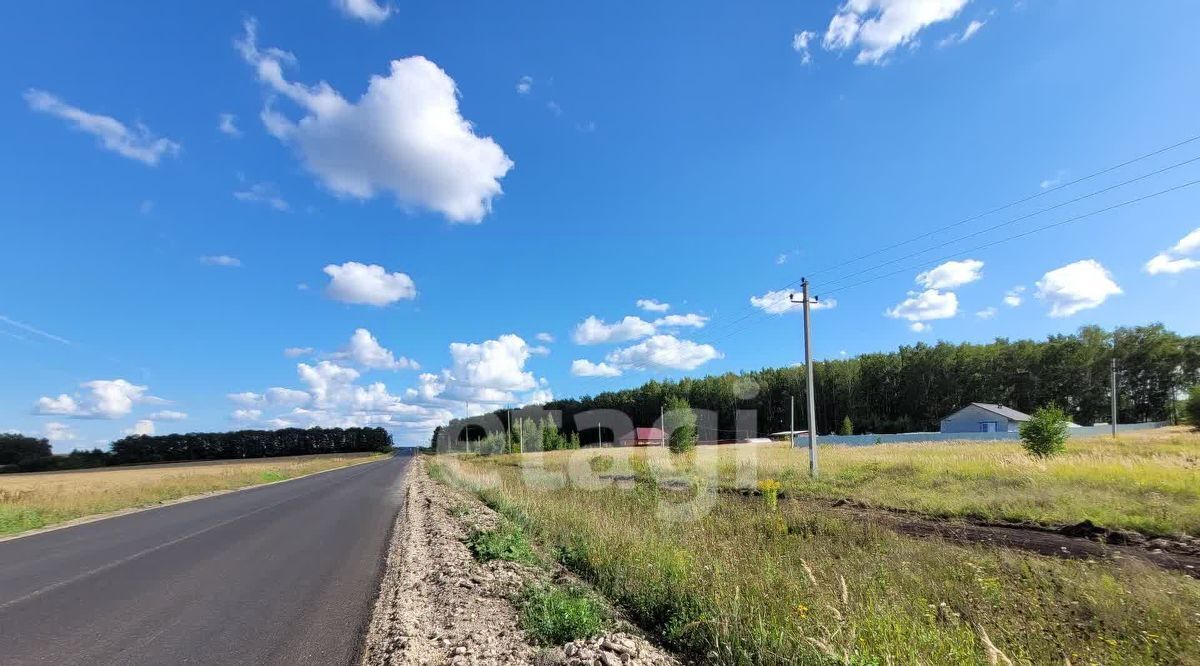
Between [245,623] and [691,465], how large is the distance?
25.3 m

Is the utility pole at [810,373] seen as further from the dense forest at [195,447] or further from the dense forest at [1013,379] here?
the dense forest at [195,447]

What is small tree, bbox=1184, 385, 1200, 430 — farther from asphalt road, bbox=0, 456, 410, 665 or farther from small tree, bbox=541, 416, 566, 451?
asphalt road, bbox=0, 456, 410, 665

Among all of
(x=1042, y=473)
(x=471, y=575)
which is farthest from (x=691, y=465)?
(x=471, y=575)

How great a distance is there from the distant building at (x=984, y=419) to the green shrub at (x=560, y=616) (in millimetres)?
67917

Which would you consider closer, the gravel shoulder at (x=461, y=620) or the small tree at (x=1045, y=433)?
the gravel shoulder at (x=461, y=620)

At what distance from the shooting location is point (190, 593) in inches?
293

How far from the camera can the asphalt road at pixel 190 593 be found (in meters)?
5.37

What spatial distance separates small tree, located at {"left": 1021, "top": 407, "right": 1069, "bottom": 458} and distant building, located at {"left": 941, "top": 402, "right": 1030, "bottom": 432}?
128ft

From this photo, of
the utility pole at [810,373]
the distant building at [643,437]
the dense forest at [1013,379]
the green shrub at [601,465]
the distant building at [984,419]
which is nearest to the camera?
the utility pole at [810,373]

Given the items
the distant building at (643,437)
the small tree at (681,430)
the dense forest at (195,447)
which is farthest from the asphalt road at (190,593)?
the dense forest at (195,447)

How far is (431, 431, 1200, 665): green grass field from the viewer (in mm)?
4773

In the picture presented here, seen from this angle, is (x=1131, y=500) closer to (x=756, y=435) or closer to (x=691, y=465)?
(x=691, y=465)

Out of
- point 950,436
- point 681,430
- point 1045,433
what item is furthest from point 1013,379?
point 681,430

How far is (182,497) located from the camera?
25.6 metres
